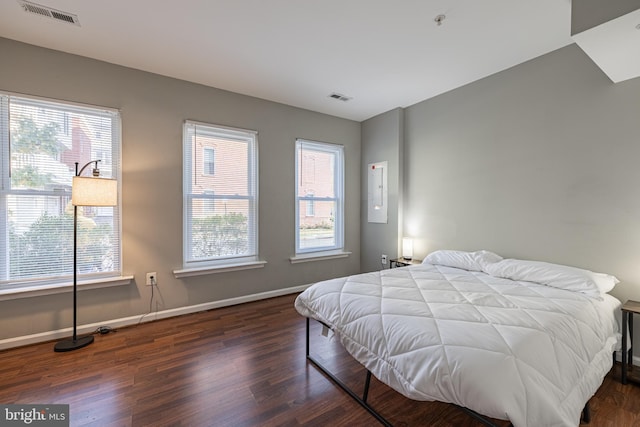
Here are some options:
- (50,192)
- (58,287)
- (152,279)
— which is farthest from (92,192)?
(152,279)

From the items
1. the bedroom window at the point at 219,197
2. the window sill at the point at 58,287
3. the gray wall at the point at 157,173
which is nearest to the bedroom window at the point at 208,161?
the bedroom window at the point at 219,197

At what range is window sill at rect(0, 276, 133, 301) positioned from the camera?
2.38 metres

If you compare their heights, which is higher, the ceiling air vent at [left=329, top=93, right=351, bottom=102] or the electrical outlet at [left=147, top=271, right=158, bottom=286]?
the ceiling air vent at [left=329, top=93, right=351, bottom=102]

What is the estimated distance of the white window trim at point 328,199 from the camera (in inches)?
159

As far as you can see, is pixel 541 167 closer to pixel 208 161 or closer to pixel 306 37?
pixel 306 37

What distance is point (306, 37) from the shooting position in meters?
2.38

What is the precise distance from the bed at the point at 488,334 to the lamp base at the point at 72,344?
2.06m

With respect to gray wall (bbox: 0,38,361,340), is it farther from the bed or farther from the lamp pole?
the bed

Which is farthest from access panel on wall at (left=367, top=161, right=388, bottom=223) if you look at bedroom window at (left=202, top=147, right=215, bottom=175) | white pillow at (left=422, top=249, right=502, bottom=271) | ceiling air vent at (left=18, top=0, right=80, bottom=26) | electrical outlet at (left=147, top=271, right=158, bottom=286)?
ceiling air vent at (left=18, top=0, right=80, bottom=26)

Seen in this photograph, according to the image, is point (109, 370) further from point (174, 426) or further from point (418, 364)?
point (418, 364)

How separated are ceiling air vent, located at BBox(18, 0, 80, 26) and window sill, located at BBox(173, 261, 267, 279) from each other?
8.07 feet

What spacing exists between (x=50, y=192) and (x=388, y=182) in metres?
3.99

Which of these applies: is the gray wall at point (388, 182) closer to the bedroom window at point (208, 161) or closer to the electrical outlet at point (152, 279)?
the bedroom window at point (208, 161)

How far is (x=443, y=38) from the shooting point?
7.82ft
